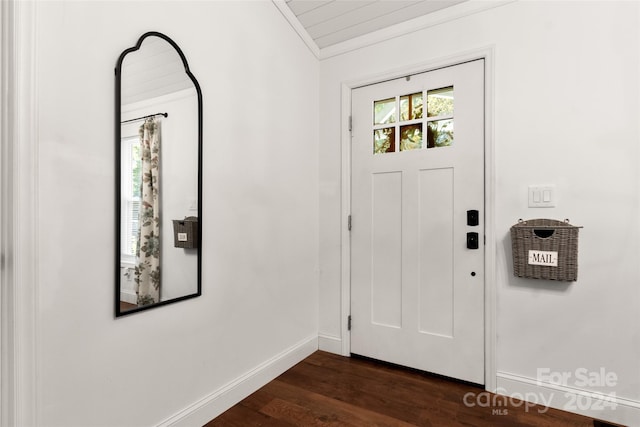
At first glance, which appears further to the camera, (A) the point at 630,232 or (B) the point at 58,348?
(A) the point at 630,232

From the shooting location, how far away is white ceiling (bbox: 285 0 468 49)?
224cm

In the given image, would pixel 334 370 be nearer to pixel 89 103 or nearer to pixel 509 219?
pixel 509 219

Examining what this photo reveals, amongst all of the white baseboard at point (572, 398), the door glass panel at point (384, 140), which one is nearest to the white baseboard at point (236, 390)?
the white baseboard at point (572, 398)

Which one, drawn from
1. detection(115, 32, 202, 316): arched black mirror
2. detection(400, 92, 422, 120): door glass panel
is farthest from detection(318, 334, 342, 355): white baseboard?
detection(400, 92, 422, 120): door glass panel

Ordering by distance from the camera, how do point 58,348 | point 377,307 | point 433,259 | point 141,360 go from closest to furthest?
point 58,348
point 141,360
point 433,259
point 377,307

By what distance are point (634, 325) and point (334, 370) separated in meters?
1.75

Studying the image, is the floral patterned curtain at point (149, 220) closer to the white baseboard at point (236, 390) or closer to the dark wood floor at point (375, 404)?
the white baseboard at point (236, 390)

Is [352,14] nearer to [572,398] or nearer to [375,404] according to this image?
[375,404]

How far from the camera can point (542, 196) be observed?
1.94 metres

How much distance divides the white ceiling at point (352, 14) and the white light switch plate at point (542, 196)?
51.9 inches

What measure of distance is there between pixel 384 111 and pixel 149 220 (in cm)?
181

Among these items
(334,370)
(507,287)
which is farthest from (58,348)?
(507,287)

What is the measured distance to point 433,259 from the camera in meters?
2.29

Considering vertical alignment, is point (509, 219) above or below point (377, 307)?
above
